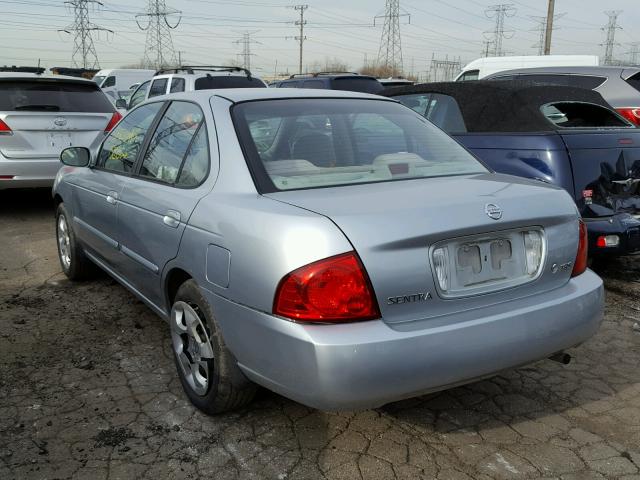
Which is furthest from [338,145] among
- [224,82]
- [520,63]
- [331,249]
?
[520,63]

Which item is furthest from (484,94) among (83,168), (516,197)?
(83,168)

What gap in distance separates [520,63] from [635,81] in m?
5.53


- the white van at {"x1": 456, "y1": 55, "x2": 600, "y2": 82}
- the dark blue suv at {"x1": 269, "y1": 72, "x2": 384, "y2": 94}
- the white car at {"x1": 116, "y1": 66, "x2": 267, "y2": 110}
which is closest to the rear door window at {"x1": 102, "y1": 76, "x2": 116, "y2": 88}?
the white car at {"x1": 116, "y1": 66, "x2": 267, "y2": 110}

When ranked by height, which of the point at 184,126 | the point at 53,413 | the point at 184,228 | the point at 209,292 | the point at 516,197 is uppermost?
the point at 184,126

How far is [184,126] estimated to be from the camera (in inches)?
130

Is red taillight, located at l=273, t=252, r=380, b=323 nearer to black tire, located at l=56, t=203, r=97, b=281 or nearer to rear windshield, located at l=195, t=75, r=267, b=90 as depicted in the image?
black tire, located at l=56, t=203, r=97, b=281

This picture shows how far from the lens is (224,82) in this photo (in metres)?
10.9

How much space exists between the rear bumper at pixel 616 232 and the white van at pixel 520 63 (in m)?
9.36

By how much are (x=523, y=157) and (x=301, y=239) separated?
9.43ft

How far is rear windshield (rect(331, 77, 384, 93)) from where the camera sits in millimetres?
11977

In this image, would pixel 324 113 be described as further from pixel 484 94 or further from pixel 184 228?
pixel 484 94

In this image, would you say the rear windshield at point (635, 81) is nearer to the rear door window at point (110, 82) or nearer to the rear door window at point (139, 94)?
the rear door window at point (139, 94)

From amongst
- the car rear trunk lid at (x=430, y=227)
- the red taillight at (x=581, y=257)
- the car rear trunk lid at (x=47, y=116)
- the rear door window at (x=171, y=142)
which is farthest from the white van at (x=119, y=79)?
the red taillight at (x=581, y=257)

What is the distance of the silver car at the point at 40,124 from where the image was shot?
269 inches
